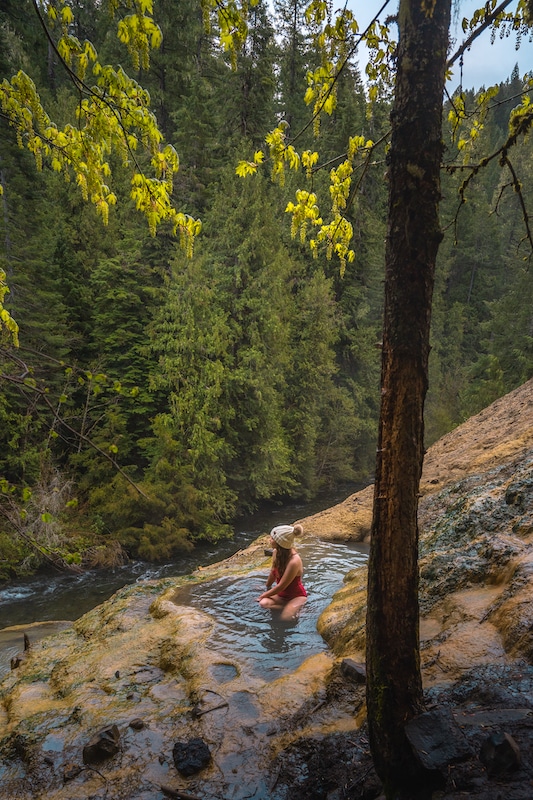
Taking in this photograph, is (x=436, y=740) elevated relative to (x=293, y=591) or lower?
elevated

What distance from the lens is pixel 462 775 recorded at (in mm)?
2246

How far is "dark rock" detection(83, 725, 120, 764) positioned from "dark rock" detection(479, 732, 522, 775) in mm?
2390

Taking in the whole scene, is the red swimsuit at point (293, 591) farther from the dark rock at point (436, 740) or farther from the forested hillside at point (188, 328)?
the forested hillside at point (188, 328)

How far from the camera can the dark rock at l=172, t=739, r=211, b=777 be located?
3.05 m

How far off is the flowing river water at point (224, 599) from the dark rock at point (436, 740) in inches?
87.3

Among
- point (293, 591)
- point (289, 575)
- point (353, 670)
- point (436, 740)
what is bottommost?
point (293, 591)

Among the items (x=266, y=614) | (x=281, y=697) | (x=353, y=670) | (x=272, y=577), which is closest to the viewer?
(x=353, y=670)

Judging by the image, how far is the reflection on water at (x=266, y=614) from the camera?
479cm

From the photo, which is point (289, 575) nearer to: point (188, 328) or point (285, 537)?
point (285, 537)

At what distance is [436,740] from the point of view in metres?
2.35

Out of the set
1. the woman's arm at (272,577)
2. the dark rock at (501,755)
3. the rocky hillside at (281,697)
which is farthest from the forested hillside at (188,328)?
the dark rock at (501,755)

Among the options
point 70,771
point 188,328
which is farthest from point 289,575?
point 188,328

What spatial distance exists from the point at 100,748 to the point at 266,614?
289 cm

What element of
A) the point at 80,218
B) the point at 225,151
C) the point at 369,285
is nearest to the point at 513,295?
the point at 369,285
